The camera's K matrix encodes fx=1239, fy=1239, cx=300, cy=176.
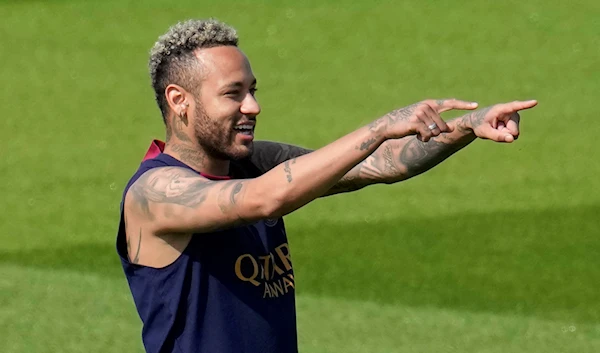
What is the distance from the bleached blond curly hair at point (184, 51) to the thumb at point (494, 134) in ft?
3.42

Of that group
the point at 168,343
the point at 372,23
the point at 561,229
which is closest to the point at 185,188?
the point at 168,343

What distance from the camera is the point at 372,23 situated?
14023 mm

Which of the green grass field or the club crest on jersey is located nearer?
the club crest on jersey

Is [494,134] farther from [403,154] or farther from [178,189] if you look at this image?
[178,189]

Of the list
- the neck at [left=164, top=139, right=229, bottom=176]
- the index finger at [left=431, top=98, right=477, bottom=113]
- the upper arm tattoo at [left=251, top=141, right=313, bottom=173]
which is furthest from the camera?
the upper arm tattoo at [left=251, top=141, right=313, bottom=173]

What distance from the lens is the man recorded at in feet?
13.5

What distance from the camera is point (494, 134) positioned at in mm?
4262

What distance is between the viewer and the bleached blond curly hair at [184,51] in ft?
15.3

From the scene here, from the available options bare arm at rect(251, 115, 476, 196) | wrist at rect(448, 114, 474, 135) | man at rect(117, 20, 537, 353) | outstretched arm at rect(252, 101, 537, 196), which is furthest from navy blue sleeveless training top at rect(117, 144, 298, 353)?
wrist at rect(448, 114, 474, 135)

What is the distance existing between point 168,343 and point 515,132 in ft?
4.72

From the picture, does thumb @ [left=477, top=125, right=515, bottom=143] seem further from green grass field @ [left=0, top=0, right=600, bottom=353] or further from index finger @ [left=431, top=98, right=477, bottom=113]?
green grass field @ [left=0, top=0, right=600, bottom=353]

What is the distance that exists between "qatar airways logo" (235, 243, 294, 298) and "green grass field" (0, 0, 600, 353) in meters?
2.96

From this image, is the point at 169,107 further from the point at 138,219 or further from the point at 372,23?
the point at 372,23

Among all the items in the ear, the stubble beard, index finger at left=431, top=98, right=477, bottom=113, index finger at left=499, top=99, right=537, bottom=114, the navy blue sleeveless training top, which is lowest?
the navy blue sleeveless training top
